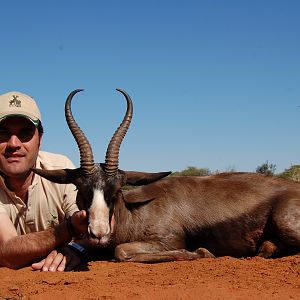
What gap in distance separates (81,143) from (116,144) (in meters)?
0.48

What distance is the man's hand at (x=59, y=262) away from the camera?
6457 mm

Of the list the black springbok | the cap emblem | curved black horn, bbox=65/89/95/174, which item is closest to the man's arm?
the black springbok

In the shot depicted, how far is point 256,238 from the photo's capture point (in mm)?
8008

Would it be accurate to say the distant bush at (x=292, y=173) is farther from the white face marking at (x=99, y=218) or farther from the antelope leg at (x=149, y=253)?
the white face marking at (x=99, y=218)

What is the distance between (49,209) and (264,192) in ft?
10.5

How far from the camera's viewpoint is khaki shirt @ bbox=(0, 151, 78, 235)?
7109 millimetres

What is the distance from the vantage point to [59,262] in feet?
21.5

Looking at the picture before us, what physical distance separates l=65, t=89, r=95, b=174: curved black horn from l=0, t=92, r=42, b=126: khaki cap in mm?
667

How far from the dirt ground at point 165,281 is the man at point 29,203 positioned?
0.24 metres

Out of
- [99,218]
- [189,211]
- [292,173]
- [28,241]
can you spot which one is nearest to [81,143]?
[99,218]

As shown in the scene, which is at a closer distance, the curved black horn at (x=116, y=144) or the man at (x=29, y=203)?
the man at (x=29, y=203)

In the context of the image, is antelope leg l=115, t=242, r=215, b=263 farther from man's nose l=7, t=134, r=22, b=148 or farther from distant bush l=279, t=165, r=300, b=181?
distant bush l=279, t=165, r=300, b=181

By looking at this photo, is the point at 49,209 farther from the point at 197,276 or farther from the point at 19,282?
the point at 197,276

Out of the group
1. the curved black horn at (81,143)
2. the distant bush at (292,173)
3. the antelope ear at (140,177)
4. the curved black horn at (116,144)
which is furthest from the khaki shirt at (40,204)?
the distant bush at (292,173)
